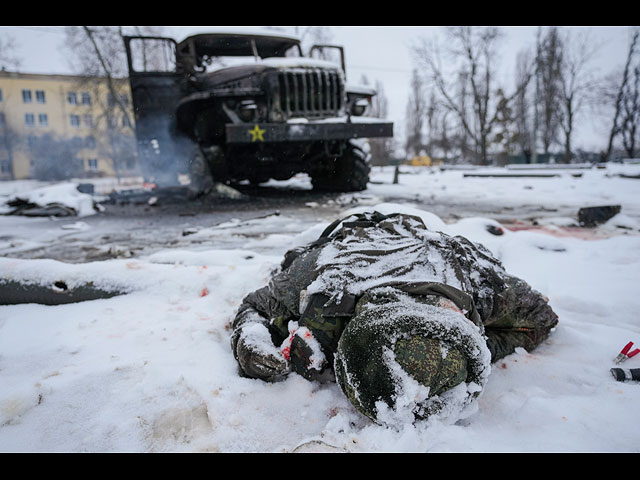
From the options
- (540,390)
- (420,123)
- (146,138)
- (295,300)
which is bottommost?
(540,390)

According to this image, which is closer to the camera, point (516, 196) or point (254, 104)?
point (254, 104)

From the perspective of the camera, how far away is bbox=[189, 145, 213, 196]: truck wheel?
5855 millimetres

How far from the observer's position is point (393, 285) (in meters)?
1.20

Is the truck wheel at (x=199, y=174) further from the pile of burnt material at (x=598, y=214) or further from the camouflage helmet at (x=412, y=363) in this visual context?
the camouflage helmet at (x=412, y=363)

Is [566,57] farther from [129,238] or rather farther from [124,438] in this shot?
[124,438]

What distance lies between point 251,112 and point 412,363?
472cm

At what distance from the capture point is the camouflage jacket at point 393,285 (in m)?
1.22

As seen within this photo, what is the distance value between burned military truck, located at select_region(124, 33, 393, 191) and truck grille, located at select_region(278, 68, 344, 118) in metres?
0.01

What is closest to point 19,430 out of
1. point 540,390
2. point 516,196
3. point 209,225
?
point 540,390

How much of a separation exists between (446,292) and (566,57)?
85.9 feet

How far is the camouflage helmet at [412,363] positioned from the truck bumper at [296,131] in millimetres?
4310

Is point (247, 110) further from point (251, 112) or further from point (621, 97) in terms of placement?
point (621, 97)

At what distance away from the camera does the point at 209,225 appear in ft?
13.3

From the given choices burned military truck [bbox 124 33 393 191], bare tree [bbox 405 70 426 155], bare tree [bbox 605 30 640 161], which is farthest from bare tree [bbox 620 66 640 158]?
burned military truck [bbox 124 33 393 191]
